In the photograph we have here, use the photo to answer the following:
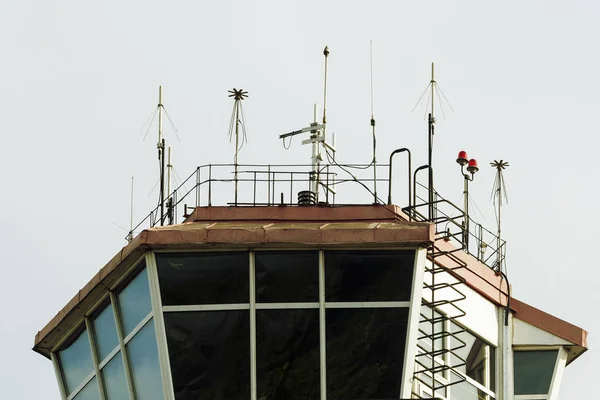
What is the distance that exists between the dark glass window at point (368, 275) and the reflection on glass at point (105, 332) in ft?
15.8

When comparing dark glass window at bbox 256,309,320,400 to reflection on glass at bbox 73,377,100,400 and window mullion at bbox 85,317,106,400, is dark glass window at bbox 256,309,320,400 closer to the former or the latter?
window mullion at bbox 85,317,106,400

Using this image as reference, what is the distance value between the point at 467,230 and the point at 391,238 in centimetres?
535

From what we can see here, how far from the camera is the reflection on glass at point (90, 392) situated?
39.1 m

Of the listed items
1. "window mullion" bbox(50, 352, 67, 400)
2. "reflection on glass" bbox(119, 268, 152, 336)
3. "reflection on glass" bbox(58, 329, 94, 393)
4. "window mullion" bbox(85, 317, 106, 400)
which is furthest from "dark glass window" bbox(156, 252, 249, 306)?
"window mullion" bbox(50, 352, 67, 400)

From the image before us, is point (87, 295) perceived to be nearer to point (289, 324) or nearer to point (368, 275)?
point (289, 324)

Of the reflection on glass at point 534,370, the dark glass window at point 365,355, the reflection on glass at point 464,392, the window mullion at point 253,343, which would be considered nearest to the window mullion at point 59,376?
the window mullion at point 253,343

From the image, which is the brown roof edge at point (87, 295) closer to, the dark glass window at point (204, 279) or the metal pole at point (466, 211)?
the dark glass window at point (204, 279)

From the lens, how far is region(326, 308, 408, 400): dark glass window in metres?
35.7

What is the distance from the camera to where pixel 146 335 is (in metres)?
36.6

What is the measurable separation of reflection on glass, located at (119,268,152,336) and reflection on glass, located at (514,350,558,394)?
8531mm

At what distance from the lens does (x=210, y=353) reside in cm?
3594

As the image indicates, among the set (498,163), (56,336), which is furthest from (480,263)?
(56,336)

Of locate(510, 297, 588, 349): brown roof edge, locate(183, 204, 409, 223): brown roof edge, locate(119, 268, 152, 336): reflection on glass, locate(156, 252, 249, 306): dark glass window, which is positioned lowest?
locate(510, 297, 588, 349): brown roof edge

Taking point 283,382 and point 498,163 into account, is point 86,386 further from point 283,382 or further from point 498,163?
point 498,163
